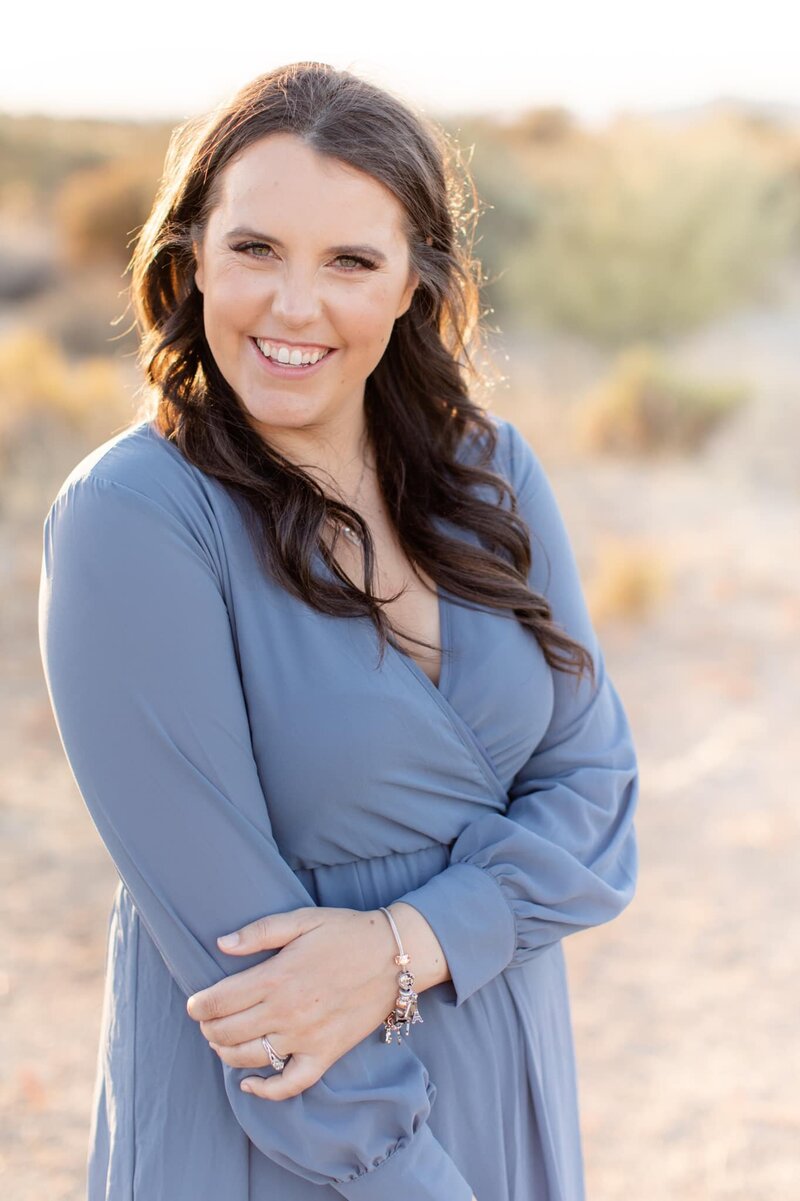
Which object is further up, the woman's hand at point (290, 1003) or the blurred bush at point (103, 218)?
the blurred bush at point (103, 218)

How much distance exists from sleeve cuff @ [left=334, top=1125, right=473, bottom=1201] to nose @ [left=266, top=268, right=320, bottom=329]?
101 centimetres

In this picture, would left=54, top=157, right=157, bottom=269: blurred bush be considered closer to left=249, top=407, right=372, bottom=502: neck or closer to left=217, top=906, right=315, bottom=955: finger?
left=249, top=407, right=372, bottom=502: neck

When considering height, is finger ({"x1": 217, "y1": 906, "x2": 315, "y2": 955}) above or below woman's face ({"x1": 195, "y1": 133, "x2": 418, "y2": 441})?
below

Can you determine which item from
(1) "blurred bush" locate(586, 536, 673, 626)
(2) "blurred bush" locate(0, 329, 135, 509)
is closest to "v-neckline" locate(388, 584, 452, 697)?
(1) "blurred bush" locate(586, 536, 673, 626)

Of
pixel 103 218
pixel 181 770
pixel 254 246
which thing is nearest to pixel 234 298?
pixel 254 246

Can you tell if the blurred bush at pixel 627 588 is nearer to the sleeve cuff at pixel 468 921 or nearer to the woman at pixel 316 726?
the woman at pixel 316 726

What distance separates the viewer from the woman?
1.38m

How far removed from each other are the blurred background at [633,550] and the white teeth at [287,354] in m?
0.39

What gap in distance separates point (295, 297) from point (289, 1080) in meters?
0.94

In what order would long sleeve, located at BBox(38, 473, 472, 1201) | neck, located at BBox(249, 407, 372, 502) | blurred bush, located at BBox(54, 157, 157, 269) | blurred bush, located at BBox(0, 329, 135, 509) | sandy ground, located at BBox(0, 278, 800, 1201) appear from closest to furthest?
long sleeve, located at BBox(38, 473, 472, 1201) → neck, located at BBox(249, 407, 372, 502) → sandy ground, located at BBox(0, 278, 800, 1201) → blurred bush, located at BBox(0, 329, 135, 509) → blurred bush, located at BBox(54, 157, 157, 269)

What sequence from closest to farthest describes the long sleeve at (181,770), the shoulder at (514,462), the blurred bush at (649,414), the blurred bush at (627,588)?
1. the long sleeve at (181,770)
2. the shoulder at (514,462)
3. the blurred bush at (627,588)
4. the blurred bush at (649,414)

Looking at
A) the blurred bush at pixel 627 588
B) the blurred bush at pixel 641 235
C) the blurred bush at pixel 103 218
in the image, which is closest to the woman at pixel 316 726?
the blurred bush at pixel 627 588

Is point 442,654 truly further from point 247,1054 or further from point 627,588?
point 627,588

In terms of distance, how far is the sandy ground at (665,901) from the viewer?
121 inches
